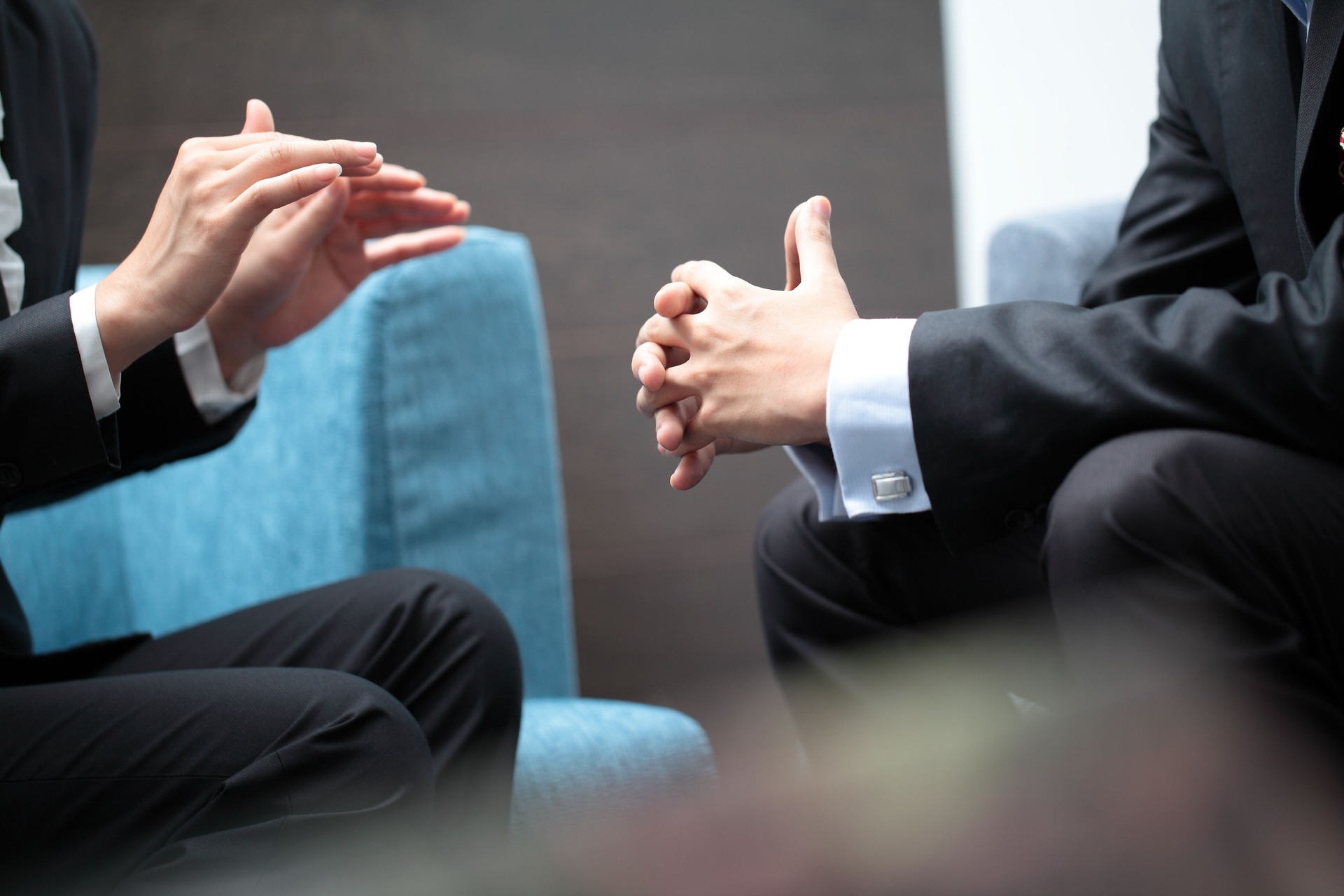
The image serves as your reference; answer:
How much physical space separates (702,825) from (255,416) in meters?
1.30

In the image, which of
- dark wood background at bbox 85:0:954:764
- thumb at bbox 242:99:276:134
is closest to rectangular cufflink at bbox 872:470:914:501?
thumb at bbox 242:99:276:134

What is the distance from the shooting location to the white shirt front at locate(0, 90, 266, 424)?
29.3 inches

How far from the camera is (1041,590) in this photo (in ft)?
2.69

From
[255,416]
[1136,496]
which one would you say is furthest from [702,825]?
[255,416]

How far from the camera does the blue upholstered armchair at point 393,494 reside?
48.0 inches

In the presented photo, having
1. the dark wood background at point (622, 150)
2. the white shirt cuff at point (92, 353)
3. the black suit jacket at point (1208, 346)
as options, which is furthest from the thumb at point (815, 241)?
the dark wood background at point (622, 150)

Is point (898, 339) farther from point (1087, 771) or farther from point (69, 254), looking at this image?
point (69, 254)

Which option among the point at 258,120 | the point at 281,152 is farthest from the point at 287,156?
the point at 258,120

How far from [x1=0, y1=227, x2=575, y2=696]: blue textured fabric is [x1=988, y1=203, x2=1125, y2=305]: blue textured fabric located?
0.63 m

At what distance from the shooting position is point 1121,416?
0.65 meters

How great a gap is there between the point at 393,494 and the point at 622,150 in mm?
906

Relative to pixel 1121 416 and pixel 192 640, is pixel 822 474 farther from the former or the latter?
pixel 192 640

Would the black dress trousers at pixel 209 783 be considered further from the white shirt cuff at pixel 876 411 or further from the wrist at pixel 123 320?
the white shirt cuff at pixel 876 411

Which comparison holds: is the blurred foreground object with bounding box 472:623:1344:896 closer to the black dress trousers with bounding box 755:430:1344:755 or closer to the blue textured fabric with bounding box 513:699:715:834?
the black dress trousers with bounding box 755:430:1344:755
